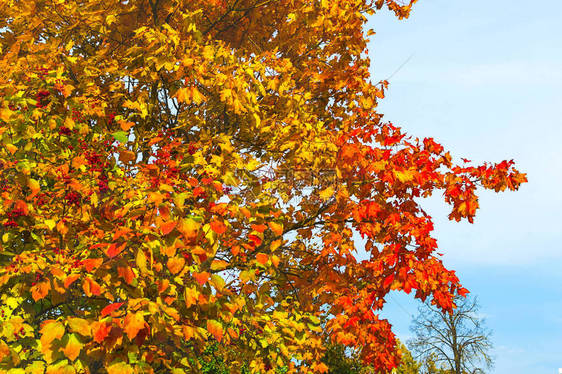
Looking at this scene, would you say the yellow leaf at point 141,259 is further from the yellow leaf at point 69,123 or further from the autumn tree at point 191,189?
the yellow leaf at point 69,123

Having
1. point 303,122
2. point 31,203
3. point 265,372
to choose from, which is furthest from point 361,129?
point 31,203

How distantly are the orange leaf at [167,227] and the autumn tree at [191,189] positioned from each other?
18 mm

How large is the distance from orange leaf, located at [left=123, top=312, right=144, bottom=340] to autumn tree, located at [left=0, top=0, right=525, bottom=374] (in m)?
0.11

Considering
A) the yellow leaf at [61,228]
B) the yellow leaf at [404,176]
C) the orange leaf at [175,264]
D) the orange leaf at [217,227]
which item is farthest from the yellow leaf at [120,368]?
the yellow leaf at [404,176]

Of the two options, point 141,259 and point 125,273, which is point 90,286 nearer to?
point 125,273

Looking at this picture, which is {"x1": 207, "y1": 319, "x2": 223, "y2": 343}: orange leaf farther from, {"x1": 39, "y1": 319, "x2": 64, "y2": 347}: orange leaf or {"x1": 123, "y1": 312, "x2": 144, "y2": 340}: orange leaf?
{"x1": 39, "y1": 319, "x2": 64, "y2": 347}: orange leaf

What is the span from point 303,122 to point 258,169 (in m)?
1.03

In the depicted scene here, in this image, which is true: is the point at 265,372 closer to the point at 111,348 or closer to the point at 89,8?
the point at 111,348

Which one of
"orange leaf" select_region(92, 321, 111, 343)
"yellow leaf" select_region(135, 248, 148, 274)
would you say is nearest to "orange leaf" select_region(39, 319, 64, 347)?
"orange leaf" select_region(92, 321, 111, 343)

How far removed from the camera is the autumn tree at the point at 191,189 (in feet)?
15.7

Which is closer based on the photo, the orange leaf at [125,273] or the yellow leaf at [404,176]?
the orange leaf at [125,273]

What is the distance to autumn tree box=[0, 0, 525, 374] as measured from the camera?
15.7ft

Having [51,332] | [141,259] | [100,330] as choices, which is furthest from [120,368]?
[141,259]

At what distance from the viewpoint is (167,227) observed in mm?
4125
